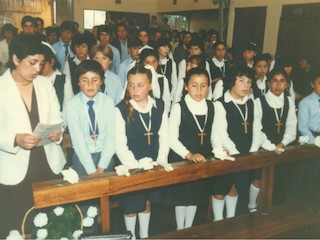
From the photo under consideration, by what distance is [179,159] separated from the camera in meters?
Answer: 3.04

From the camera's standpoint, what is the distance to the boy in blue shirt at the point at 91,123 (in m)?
2.71

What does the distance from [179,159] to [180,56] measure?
5.21m

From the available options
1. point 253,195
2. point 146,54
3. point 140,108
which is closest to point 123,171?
point 140,108

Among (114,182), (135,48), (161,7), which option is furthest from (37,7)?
(114,182)

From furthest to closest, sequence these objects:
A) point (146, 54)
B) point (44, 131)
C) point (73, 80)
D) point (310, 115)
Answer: point (146, 54)
point (73, 80)
point (310, 115)
point (44, 131)

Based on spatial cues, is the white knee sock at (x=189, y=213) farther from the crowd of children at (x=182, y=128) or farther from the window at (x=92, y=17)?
the window at (x=92, y=17)

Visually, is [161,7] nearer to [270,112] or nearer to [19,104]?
[270,112]

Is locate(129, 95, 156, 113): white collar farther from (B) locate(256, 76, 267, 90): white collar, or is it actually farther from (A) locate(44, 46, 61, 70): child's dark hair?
(B) locate(256, 76, 267, 90): white collar

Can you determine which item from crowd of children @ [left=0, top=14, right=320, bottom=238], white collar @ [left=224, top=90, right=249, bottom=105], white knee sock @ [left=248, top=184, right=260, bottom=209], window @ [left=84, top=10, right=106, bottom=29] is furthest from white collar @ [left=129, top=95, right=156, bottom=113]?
window @ [left=84, top=10, right=106, bottom=29]

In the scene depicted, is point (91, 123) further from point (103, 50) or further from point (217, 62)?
point (217, 62)

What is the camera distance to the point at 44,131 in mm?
2332

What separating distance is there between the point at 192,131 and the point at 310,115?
1499mm

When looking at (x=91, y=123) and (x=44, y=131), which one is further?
(x=91, y=123)

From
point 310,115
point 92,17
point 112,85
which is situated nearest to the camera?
point 310,115
